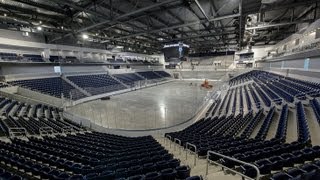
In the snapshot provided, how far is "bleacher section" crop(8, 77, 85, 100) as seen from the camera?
1706 centimetres

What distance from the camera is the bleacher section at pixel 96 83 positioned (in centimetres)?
2197

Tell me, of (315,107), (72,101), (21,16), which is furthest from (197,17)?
(72,101)

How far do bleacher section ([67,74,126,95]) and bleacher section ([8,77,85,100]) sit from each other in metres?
1.59

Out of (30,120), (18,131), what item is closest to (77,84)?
(30,120)

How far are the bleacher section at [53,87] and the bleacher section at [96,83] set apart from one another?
62.6 inches

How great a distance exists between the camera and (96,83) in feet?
78.7

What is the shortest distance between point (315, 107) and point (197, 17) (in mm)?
9129

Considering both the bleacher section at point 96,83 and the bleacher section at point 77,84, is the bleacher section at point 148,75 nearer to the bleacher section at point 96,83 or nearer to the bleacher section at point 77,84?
the bleacher section at point 77,84

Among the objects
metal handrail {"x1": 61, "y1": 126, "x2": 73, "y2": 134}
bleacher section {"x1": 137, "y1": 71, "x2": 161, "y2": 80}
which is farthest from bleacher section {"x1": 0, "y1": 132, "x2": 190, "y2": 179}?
bleacher section {"x1": 137, "y1": 71, "x2": 161, "y2": 80}

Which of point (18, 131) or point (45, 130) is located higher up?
point (18, 131)

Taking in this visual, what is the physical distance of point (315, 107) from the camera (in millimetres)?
8250

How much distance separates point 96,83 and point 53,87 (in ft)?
19.4

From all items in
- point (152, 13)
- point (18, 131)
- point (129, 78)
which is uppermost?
point (152, 13)

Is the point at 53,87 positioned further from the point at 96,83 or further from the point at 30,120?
the point at 30,120
